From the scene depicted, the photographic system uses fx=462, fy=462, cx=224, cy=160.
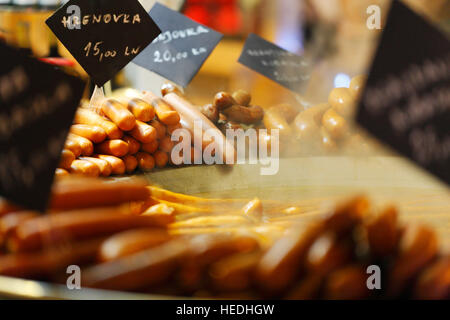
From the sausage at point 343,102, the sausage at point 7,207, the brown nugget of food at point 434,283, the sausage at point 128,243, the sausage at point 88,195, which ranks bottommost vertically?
the brown nugget of food at point 434,283

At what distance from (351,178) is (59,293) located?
165cm

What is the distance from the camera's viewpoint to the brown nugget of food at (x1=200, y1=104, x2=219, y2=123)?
2.52 m

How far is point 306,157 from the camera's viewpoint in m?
2.30

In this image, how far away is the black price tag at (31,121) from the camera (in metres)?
1.02

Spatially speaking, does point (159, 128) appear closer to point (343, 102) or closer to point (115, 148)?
point (115, 148)

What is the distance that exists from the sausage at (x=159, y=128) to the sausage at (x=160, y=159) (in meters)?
0.09

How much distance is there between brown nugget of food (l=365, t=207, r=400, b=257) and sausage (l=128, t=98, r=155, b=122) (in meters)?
1.51

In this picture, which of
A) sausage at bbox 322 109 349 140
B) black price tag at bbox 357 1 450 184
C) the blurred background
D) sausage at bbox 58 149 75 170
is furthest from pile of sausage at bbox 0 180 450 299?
Answer: the blurred background

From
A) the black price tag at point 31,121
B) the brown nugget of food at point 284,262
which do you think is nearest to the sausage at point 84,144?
the black price tag at point 31,121

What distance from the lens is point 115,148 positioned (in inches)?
82.7

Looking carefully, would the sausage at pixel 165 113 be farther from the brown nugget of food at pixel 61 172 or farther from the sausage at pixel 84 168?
the brown nugget of food at pixel 61 172

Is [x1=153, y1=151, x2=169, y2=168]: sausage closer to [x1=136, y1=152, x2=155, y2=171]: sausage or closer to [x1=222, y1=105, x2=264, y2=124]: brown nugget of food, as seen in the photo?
[x1=136, y1=152, x2=155, y2=171]: sausage
